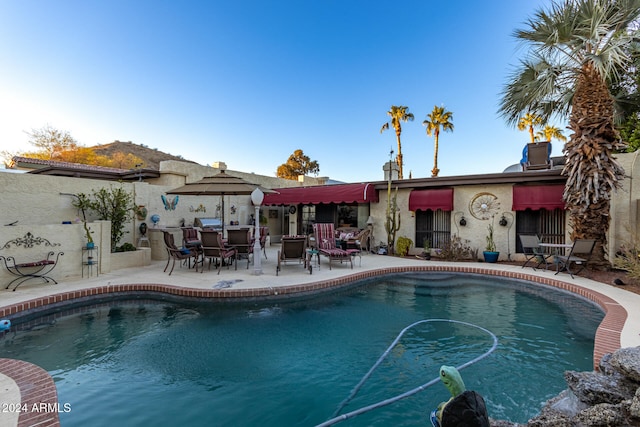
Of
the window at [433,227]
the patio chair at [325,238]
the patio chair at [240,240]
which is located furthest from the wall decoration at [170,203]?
the window at [433,227]

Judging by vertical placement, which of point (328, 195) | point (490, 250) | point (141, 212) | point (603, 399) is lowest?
point (603, 399)

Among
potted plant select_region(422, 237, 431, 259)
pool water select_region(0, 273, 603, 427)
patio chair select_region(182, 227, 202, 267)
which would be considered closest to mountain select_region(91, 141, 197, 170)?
patio chair select_region(182, 227, 202, 267)

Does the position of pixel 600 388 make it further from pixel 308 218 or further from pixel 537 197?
pixel 308 218

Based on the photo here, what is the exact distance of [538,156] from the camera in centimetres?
1471

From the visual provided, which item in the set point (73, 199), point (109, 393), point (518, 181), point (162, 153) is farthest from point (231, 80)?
point (162, 153)

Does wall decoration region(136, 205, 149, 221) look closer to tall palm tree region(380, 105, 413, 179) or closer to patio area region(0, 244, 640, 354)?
patio area region(0, 244, 640, 354)

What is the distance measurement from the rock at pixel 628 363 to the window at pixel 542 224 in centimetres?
1164

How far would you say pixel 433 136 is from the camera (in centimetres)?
3319

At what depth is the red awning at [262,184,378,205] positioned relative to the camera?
15.8 meters

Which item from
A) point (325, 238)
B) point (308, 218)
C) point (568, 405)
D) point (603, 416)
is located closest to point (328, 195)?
point (308, 218)

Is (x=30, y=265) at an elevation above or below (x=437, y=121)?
below

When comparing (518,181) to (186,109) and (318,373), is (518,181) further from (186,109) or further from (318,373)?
(186,109)

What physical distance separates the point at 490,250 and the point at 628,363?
447 inches

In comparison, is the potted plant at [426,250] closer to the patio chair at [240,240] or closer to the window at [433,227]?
the window at [433,227]
